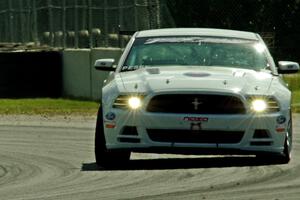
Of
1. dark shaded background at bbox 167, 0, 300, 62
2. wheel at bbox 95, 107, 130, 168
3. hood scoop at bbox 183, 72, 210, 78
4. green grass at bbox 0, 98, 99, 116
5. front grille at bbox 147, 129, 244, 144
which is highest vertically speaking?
hood scoop at bbox 183, 72, 210, 78

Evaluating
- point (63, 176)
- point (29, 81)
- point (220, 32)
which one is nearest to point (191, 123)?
point (63, 176)

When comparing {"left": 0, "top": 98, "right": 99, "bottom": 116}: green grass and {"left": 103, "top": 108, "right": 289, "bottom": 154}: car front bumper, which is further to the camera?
{"left": 0, "top": 98, "right": 99, "bottom": 116}: green grass

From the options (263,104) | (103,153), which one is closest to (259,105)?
(263,104)

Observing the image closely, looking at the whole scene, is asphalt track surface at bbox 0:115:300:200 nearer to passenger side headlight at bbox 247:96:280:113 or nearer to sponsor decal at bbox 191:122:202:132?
sponsor decal at bbox 191:122:202:132

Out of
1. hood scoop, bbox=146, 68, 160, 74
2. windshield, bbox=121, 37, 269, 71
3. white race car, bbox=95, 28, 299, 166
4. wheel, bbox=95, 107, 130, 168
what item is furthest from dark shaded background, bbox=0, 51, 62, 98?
wheel, bbox=95, 107, 130, 168

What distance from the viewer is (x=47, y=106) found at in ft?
94.3

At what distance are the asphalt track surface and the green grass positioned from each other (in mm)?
9381

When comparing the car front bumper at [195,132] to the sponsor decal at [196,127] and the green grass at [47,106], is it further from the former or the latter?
the green grass at [47,106]

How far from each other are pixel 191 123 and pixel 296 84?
18.7 m

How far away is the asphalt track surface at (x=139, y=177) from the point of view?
9.80m

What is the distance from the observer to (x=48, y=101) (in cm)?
3106

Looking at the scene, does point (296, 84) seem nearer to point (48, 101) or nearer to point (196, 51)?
point (48, 101)

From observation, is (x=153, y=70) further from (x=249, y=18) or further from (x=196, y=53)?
(x=249, y=18)

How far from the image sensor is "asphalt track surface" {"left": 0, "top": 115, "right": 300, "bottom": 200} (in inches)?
386
